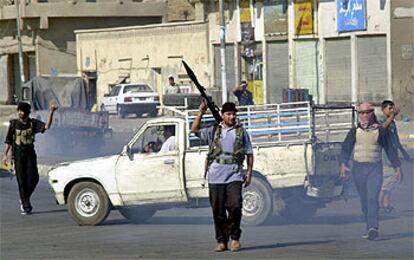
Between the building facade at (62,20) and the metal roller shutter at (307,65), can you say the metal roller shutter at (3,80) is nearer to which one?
the building facade at (62,20)

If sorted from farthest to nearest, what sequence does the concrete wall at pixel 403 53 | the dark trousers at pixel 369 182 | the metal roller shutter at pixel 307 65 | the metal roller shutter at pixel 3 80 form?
the metal roller shutter at pixel 3 80
the metal roller shutter at pixel 307 65
the concrete wall at pixel 403 53
the dark trousers at pixel 369 182

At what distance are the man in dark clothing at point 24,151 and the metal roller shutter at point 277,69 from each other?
28779mm

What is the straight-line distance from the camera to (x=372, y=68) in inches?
1570

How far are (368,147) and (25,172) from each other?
6292 millimetres

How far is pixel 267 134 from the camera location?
15508 mm

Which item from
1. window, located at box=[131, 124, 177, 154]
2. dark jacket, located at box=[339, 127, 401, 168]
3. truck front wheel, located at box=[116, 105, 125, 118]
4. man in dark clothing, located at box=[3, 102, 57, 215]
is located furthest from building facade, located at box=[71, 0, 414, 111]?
dark jacket, located at box=[339, 127, 401, 168]

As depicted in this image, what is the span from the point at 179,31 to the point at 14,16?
1459cm

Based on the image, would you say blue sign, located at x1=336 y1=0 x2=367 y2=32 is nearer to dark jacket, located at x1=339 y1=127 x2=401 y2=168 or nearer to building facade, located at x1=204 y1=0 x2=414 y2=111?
building facade, located at x1=204 y1=0 x2=414 y2=111

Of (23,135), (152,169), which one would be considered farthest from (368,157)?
(23,135)

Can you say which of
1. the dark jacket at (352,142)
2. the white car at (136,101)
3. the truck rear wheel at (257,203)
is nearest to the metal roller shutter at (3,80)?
the white car at (136,101)

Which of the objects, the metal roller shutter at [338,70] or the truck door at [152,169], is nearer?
the truck door at [152,169]

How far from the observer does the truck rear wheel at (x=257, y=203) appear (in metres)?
14.5

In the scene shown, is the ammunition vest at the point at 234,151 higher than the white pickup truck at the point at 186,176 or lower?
higher

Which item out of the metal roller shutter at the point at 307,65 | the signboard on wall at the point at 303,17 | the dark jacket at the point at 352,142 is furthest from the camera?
the metal roller shutter at the point at 307,65
